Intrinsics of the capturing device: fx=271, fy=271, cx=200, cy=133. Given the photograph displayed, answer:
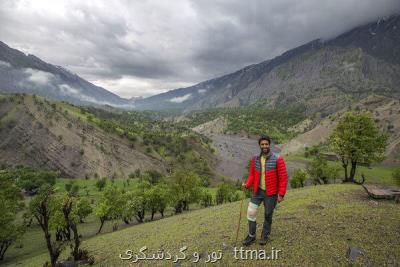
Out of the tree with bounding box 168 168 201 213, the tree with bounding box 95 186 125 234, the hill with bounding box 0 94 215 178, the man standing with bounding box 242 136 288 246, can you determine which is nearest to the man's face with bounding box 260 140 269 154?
the man standing with bounding box 242 136 288 246

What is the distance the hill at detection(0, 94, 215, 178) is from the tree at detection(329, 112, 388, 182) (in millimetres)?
109411

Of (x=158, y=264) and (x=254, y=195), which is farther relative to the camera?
(x=158, y=264)

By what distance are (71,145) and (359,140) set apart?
129m

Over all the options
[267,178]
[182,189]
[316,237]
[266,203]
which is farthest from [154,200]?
[267,178]

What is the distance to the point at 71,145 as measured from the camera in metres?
134

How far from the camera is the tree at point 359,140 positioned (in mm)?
38094

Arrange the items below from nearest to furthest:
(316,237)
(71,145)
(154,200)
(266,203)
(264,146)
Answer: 1. (264,146)
2. (266,203)
3. (316,237)
4. (154,200)
5. (71,145)

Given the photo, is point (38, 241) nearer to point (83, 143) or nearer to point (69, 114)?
point (83, 143)

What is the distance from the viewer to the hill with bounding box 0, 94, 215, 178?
129 meters

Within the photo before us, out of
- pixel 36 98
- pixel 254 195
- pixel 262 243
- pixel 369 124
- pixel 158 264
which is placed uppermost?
pixel 36 98

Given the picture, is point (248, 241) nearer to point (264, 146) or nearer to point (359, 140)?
point (264, 146)

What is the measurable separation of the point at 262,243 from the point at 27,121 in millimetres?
158181

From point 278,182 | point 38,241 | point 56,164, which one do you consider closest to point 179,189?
point 38,241

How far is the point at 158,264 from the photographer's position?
47.2 ft
